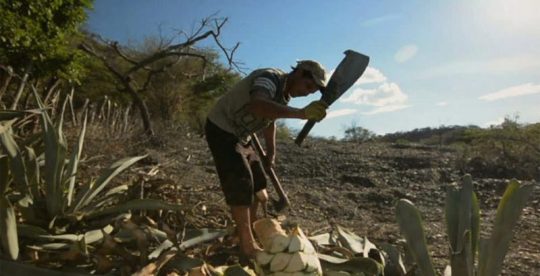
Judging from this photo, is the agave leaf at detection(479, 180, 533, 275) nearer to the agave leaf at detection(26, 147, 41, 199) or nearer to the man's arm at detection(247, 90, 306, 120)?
the man's arm at detection(247, 90, 306, 120)

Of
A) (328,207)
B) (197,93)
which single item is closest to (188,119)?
(197,93)

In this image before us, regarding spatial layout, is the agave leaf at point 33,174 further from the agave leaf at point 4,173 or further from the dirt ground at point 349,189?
the dirt ground at point 349,189

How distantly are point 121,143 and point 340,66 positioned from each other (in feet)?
12.0

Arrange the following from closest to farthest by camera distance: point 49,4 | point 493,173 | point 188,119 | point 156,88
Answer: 1. point 493,173
2. point 49,4
3. point 156,88
4. point 188,119

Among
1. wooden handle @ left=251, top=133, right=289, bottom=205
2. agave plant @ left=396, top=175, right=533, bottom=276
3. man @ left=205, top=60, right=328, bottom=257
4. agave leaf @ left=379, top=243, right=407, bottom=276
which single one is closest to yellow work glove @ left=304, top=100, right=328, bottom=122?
man @ left=205, top=60, right=328, bottom=257

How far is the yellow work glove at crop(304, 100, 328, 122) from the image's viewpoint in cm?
248

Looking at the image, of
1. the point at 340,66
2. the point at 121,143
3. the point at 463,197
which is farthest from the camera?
the point at 121,143

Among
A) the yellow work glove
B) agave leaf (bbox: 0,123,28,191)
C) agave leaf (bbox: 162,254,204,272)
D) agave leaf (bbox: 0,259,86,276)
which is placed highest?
the yellow work glove

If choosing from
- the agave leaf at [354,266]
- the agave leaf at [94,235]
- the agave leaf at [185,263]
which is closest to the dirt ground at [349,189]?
the agave leaf at [94,235]

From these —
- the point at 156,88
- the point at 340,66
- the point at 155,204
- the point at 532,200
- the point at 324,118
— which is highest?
the point at 156,88

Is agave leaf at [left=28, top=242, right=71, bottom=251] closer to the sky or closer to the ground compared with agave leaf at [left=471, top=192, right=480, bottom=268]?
closer to the ground

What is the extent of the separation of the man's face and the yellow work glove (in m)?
0.38

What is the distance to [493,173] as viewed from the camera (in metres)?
7.81

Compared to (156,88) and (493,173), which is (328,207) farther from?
(156,88)
